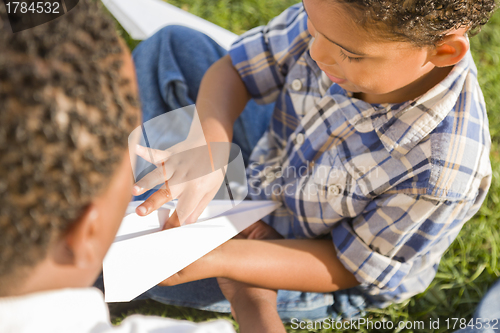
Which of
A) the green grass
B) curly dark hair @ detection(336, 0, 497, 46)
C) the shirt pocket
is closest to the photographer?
curly dark hair @ detection(336, 0, 497, 46)

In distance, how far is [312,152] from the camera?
0.85 meters

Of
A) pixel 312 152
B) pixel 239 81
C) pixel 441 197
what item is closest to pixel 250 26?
pixel 239 81

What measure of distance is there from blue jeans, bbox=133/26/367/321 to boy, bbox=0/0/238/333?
548mm

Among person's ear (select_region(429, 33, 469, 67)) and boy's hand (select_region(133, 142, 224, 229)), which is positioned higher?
person's ear (select_region(429, 33, 469, 67))

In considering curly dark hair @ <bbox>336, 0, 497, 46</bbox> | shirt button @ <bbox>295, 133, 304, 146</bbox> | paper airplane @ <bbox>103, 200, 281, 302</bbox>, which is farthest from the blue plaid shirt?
paper airplane @ <bbox>103, 200, 281, 302</bbox>

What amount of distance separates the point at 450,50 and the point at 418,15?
111 millimetres

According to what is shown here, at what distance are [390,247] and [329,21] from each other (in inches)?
16.7

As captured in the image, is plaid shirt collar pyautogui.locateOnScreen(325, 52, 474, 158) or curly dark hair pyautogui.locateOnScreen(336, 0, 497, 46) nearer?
curly dark hair pyautogui.locateOnScreen(336, 0, 497, 46)

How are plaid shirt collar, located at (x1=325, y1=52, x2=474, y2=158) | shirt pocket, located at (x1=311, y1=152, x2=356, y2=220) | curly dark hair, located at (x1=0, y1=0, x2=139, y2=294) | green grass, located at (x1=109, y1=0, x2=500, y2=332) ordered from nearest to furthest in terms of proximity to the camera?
curly dark hair, located at (x1=0, y1=0, x2=139, y2=294) < plaid shirt collar, located at (x1=325, y1=52, x2=474, y2=158) < shirt pocket, located at (x1=311, y1=152, x2=356, y2=220) < green grass, located at (x1=109, y1=0, x2=500, y2=332)

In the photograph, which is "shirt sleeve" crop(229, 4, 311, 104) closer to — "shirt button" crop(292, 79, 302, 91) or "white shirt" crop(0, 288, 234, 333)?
"shirt button" crop(292, 79, 302, 91)

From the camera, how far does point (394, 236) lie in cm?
72

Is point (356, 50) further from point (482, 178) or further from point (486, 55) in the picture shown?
point (486, 55)

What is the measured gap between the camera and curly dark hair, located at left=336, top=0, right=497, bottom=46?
0.54 meters

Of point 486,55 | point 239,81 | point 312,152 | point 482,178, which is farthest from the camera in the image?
point 486,55
